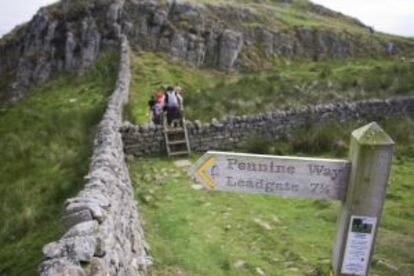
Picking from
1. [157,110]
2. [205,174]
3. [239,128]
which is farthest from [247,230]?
[157,110]

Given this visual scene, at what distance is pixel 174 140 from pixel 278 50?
22826 millimetres

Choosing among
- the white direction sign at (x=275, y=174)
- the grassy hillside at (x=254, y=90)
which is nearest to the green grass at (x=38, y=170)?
the grassy hillside at (x=254, y=90)

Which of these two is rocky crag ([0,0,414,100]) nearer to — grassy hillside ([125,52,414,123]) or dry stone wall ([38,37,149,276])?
grassy hillside ([125,52,414,123])

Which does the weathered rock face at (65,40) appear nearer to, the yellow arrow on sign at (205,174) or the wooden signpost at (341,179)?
the yellow arrow on sign at (205,174)

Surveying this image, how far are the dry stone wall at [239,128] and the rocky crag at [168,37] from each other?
16750 mm

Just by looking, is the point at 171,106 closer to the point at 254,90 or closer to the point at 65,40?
the point at 254,90

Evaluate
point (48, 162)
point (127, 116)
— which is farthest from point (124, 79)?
point (48, 162)

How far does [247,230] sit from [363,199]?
483 cm

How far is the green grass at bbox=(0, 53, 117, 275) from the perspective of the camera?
650cm

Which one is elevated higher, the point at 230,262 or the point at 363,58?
the point at 363,58

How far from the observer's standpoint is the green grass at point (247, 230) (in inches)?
266

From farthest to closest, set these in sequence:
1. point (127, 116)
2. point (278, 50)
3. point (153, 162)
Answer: point (278, 50), point (127, 116), point (153, 162)

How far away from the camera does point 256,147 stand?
13.2 metres

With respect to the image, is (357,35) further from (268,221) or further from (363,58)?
(268,221)
